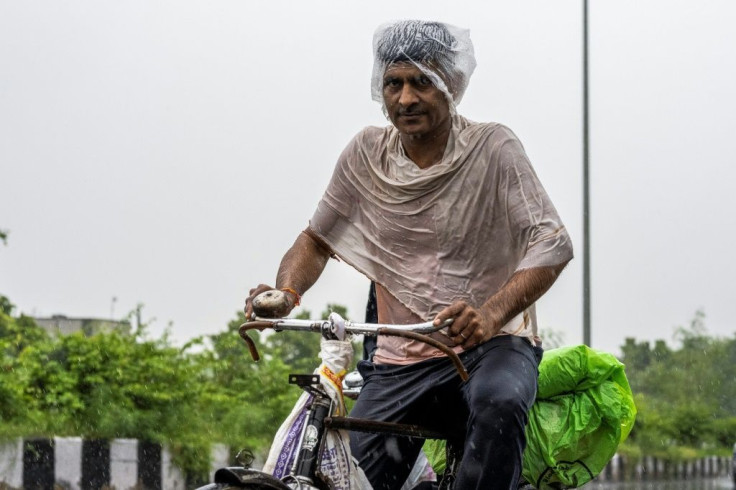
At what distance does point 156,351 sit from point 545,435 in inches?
341

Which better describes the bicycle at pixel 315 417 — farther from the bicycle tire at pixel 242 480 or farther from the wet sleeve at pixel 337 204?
the wet sleeve at pixel 337 204

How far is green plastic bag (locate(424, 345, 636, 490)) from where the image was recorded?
4984mm

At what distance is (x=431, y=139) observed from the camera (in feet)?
15.9

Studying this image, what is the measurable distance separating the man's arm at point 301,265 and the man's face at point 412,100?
54 cm

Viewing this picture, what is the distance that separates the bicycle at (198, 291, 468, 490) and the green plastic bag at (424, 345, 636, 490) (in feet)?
2.99

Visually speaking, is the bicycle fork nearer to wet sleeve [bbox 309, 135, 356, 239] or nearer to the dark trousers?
the dark trousers

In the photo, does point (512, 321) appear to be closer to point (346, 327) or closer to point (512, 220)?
point (512, 220)

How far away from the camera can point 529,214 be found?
4602 millimetres

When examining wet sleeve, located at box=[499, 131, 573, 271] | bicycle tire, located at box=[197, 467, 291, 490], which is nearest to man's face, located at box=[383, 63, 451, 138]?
wet sleeve, located at box=[499, 131, 573, 271]

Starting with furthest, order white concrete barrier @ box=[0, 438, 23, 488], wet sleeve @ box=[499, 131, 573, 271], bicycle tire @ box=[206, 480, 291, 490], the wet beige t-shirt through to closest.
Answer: white concrete barrier @ box=[0, 438, 23, 488], the wet beige t-shirt, wet sleeve @ box=[499, 131, 573, 271], bicycle tire @ box=[206, 480, 291, 490]

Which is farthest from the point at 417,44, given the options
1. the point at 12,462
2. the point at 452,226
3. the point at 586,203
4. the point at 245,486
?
the point at 586,203

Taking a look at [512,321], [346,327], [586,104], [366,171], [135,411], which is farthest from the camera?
[586,104]

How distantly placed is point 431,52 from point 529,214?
61cm

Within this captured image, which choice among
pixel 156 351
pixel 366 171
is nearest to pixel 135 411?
pixel 156 351
